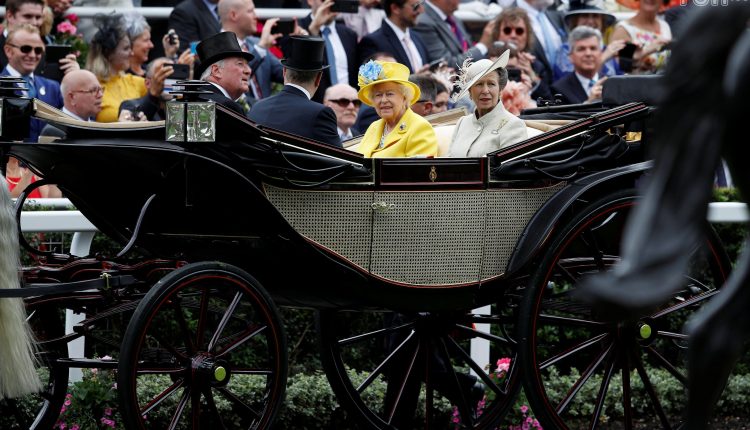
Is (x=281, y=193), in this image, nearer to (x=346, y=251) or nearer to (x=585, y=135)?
(x=346, y=251)

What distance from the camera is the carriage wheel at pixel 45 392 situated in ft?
18.9

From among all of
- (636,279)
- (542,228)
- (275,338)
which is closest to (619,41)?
(542,228)

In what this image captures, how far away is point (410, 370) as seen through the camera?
6340mm

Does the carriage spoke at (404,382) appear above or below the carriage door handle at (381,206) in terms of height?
below

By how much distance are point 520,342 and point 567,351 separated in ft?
1.08

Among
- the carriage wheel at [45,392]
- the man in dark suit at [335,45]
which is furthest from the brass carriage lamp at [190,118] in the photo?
the man in dark suit at [335,45]

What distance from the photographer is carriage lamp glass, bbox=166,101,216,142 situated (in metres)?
5.11

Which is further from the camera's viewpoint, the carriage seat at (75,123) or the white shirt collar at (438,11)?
the white shirt collar at (438,11)

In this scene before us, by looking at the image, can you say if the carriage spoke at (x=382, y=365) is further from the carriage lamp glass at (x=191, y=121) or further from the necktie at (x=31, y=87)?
the necktie at (x=31, y=87)

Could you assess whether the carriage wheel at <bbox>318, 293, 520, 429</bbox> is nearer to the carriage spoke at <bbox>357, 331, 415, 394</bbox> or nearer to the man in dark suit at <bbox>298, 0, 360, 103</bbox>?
the carriage spoke at <bbox>357, 331, 415, 394</bbox>

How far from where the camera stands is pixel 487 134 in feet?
20.9

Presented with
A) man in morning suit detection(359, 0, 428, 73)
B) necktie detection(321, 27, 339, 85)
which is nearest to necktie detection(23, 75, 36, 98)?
necktie detection(321, 27, 339, 85)

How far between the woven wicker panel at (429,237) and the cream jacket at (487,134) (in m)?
0.60

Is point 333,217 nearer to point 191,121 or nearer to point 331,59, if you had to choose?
point 191,121
